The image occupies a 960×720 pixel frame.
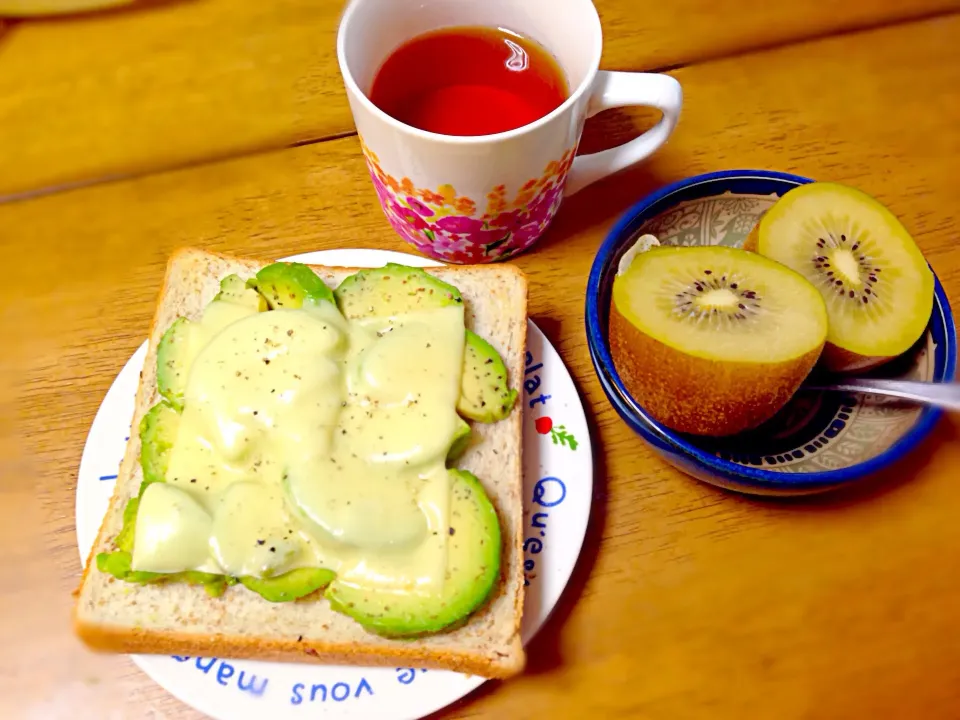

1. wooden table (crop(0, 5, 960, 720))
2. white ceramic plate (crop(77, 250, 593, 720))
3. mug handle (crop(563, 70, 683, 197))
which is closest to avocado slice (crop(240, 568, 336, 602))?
white ceramic plate (crop(77, 250, 593, 720))

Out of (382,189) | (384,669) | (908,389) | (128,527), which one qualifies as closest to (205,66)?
(382,189)

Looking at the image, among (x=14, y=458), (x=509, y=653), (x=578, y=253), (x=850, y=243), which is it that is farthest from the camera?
(x=578, y=253)

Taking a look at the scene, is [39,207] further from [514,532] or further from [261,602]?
[514,532]

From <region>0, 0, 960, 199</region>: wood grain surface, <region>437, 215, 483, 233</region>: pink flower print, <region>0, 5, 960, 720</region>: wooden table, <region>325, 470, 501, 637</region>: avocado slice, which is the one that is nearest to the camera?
<region>325, 470, 501, 637</region>: avocado slice

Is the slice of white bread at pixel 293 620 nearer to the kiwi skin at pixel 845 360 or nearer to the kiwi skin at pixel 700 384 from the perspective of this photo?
the kiwi skin at pixel 700 384

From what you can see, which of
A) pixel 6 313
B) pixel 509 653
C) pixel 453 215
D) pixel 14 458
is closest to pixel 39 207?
pixel 6 313

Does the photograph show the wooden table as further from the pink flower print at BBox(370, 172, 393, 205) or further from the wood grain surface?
the pink flower print at BBox(370, 172, 393, 205)
